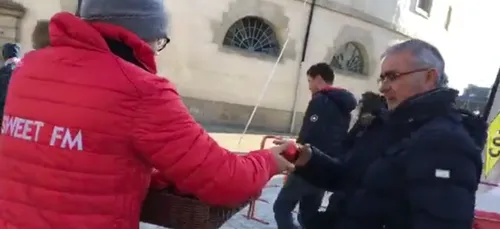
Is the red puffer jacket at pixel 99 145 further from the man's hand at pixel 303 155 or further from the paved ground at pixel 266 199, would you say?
the man's hand at pixel 303 155

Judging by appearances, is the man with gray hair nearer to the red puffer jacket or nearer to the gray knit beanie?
the red puffer jacket

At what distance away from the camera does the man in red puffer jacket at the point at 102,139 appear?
5.70 ft

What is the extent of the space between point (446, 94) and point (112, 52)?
1.12m

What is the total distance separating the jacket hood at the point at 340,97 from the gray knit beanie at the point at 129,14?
13.1 ft

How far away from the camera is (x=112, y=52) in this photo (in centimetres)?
182

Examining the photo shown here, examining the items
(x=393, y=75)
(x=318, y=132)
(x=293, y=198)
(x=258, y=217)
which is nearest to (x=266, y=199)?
(x=258, y=217)

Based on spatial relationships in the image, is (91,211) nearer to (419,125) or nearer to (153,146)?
(153,146)

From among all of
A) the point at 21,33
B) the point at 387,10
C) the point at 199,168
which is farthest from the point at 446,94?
the point at 387,10

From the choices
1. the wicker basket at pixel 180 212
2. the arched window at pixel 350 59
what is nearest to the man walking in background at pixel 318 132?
the wicker basket at pixel 180 212

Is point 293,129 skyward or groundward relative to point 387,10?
groundward

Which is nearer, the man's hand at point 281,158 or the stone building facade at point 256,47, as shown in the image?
the man's hand at point 281,158

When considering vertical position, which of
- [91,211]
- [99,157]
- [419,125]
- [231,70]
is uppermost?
[419,125]

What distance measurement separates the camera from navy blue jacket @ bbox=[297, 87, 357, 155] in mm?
5695

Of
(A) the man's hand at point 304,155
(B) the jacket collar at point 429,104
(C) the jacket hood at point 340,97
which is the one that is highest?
(B) the jacket collar at point 429,104
